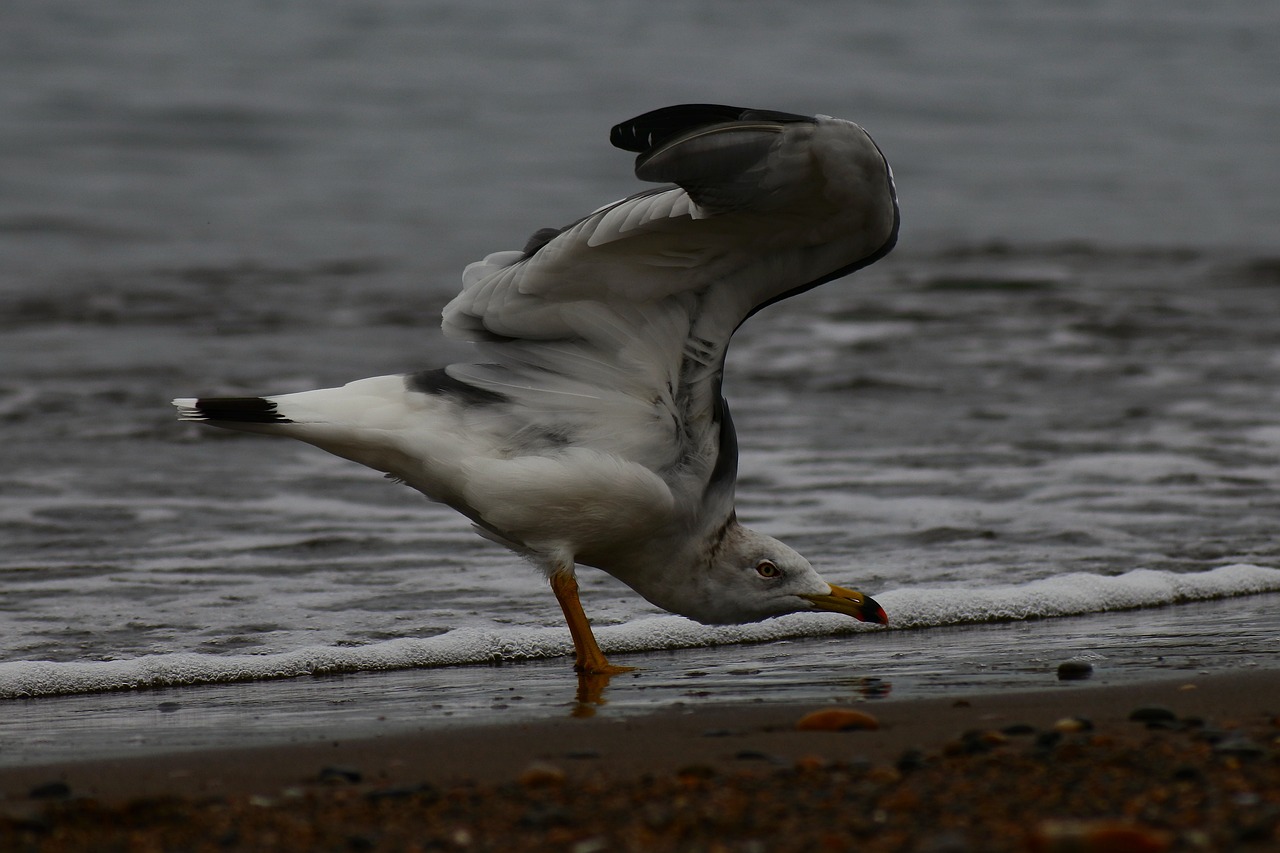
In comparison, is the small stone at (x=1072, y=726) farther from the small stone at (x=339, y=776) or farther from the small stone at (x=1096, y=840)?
the small stone at (x=339, y=776)

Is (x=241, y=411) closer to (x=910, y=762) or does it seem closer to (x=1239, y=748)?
(x=910, y=762)

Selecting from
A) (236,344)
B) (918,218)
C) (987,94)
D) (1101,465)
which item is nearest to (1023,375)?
(1101,465)

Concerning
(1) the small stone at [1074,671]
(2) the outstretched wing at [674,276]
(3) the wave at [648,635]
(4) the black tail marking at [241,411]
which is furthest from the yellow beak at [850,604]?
(4) the black tail marking at [241,411]

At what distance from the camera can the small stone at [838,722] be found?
13.8ft

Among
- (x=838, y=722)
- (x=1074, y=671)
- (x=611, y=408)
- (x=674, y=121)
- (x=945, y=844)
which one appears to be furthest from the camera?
(x=611, y=408)

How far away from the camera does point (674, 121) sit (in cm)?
471

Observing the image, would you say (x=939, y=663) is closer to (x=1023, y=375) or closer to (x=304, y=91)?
(x=1023, y=375)

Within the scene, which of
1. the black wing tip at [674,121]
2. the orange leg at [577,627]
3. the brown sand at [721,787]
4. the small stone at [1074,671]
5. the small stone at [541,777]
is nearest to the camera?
the brown sand at [721,787]

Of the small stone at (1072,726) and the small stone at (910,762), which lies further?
the small stone at (1072,726)

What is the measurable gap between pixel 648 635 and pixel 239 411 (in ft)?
6.08

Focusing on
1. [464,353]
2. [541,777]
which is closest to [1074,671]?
[541,777]

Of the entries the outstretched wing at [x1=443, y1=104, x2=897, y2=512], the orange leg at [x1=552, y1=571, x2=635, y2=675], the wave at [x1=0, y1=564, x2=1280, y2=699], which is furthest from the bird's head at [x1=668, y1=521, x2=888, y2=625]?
the wave at [x1=0, y1=564, x2=1280, y2=699]

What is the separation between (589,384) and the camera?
5590 millimetres

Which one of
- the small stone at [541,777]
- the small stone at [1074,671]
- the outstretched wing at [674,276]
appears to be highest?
the outstretched wing at [674,276]
